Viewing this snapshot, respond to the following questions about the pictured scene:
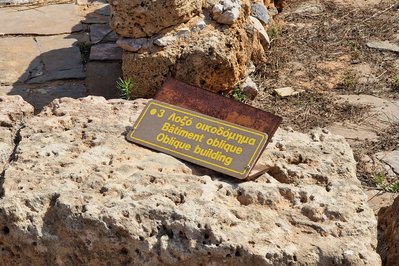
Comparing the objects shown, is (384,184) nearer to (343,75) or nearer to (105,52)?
(343,75)

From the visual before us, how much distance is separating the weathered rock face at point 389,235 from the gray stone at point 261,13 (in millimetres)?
3143

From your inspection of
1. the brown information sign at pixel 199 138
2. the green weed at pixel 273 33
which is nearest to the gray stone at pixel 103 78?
the green weed at pixel 273 33

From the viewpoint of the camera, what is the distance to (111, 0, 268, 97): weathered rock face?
5.34 meters

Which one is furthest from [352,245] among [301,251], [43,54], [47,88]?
[43,54]

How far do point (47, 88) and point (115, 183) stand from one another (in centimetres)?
297

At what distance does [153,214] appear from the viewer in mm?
3074

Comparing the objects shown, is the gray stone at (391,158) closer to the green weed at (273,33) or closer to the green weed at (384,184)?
the green weed at (384,184)

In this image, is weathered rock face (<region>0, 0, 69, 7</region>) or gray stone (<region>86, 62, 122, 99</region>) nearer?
gray stone (<region>86, 62, 122, 99</region>)

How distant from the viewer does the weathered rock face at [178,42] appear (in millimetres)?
5344

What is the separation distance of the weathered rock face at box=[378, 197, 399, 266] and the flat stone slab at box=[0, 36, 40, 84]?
3.46 m

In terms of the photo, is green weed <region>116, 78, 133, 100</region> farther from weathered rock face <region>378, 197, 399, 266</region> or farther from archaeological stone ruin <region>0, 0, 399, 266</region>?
weathered rock face <region>378, 197, 399, 266</region>

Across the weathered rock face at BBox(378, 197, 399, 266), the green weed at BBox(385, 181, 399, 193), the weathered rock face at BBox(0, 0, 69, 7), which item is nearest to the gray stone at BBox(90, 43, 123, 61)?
the weathered rock face at BBox(0, 0, 69, 7)

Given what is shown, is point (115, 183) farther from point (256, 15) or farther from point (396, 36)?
point (396, 36)

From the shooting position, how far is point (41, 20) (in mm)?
7320
